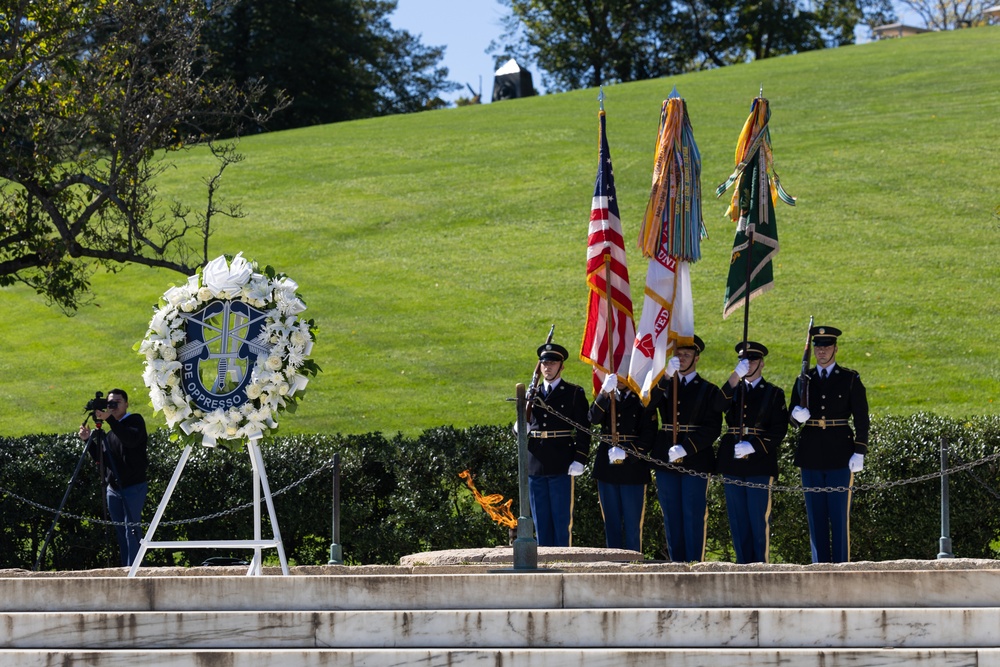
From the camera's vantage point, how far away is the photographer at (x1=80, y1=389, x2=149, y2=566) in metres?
11.6

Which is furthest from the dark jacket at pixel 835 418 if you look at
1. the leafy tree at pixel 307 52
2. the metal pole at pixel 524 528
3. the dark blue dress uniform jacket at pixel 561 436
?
the leafy tree at pixel 307 52

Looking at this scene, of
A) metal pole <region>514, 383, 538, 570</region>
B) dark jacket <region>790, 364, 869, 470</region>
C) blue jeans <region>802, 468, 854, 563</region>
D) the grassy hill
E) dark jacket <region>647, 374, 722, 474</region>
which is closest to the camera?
metal pole <region>514, 383, 538, 570</region>

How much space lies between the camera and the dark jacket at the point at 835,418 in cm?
1034

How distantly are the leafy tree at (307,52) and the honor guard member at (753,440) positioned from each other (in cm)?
3961

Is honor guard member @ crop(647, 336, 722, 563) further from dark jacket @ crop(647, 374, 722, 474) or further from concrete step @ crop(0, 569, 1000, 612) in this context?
concrete step @ crop(0, 569, 1000, 612)

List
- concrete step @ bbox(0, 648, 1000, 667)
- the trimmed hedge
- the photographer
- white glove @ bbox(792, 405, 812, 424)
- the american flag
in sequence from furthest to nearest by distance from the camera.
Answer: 1. the trimmed hedge
2. the photographer
3. the american flag
4. white glove @ bbox(792, 405, 812, 424)
5. concrete step @ bbox(0, 648, 1000, 667)

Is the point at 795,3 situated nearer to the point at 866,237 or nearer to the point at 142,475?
the point at 866,237

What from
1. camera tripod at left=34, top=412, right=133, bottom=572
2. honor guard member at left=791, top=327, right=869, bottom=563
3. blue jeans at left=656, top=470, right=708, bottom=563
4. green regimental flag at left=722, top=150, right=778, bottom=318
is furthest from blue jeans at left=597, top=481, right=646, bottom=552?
camera tripod at left=34, top=412, right=133, bottom=572

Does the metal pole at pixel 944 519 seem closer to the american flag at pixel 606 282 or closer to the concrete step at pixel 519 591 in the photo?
the american flag at pixel 606 282

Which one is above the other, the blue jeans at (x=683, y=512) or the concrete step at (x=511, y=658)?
the blue jeans at (x=683, y=512)

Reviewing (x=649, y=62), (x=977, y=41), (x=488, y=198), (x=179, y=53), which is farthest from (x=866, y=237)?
(x=649, y=62)

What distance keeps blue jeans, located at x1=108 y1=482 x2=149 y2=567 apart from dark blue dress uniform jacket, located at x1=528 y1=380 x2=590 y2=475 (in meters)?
3.54

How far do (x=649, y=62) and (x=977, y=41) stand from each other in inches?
833

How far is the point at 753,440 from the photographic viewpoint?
10.4 metres
